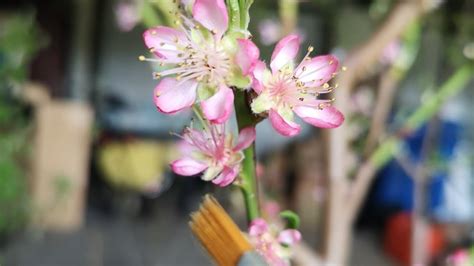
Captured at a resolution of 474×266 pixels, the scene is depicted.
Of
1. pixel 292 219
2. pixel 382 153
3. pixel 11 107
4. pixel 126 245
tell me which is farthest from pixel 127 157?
pixel 292 219

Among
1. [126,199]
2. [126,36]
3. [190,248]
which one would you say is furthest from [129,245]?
[126,36]

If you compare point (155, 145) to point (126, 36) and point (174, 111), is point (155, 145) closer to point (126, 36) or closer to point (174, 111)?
point (126, 36)

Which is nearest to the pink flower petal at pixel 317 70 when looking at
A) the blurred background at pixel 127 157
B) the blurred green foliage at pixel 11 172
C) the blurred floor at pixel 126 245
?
the blurred background at pixel 127 157

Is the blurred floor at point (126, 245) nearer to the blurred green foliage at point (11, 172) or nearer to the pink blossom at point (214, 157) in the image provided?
the blurred green foliage at point (11, 172)

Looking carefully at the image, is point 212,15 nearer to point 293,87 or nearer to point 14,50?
point 293,87

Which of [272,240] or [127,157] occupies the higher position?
[272,240]
